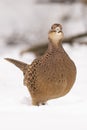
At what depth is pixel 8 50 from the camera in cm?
832

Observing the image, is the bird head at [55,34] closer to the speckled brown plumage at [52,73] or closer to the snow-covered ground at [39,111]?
the speckled brown plumage at [52,73]

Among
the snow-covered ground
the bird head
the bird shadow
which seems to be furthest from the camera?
the bird shadow

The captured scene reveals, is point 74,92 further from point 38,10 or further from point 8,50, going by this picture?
point 38,10

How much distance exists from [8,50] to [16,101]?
12.1ft

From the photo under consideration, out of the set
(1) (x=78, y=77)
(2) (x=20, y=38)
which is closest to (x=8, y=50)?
Answer: (2) (x=20, y=38)

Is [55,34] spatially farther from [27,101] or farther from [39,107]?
[27,101]

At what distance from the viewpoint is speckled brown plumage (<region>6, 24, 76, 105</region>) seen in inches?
174

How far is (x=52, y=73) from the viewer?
4.41 metres

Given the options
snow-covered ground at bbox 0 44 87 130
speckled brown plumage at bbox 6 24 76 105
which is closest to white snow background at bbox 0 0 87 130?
snow-covered ground at bbox 0 44 87 130

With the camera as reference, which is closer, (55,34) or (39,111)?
(39,111)

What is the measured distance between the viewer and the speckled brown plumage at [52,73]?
4.41 meters

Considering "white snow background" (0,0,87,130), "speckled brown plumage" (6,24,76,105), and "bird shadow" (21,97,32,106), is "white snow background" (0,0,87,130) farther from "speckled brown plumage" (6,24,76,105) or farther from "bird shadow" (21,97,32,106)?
"speckled brown plumage" (6,24,76,105)

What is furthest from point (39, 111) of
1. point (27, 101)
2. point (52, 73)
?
point (27, 101)

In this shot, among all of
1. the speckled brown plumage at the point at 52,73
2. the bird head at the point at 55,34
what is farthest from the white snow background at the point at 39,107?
the bird head at the point at 55,34
